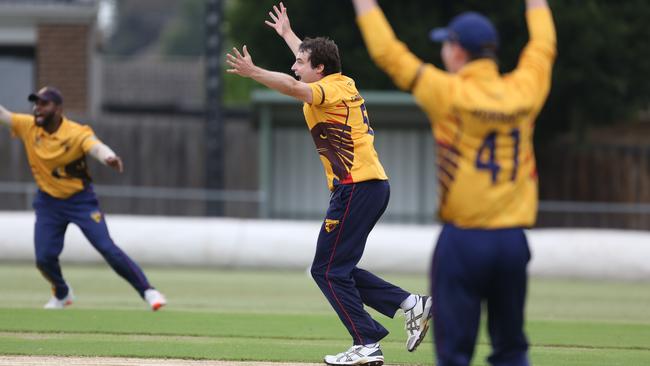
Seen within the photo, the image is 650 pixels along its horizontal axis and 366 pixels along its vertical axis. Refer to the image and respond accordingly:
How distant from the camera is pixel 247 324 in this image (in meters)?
11.0

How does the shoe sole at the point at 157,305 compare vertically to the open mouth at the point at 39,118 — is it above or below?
below

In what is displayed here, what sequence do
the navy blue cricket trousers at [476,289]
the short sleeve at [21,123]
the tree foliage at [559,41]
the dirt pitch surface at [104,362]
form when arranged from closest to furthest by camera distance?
the navy blue cricket trousers at [476,289]
the dirt pitch surface at [104,362]
the short sleeve at [21,123]
the tree foliage at [559,41]

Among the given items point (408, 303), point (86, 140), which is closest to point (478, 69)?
point (408, 303)

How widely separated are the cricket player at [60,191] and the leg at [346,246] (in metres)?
3.54

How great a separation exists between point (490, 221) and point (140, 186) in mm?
23927

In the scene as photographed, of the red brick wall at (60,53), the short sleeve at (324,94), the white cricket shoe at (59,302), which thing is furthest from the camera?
the red brick wall at (60,53)

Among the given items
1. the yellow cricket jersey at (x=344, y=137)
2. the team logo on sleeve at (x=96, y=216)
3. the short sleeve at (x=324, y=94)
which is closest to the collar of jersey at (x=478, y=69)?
the short sleeve at (x=324, y=94)

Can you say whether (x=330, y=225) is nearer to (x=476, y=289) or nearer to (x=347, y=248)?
(x=347, y=248)

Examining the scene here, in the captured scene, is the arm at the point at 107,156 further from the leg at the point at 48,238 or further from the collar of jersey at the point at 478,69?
the collar of jersey at the point at 478,69

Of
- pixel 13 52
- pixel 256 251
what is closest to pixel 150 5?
pixel 13 52

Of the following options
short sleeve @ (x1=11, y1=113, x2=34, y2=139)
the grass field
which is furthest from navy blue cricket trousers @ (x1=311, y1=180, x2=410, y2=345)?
short sleeve @ (x1=11, y1=113, x2=34, y2=139)

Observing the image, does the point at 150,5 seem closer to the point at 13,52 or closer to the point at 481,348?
the point at 13,52

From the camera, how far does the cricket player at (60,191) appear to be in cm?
1134

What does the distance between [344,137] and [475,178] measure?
8.61 ft
